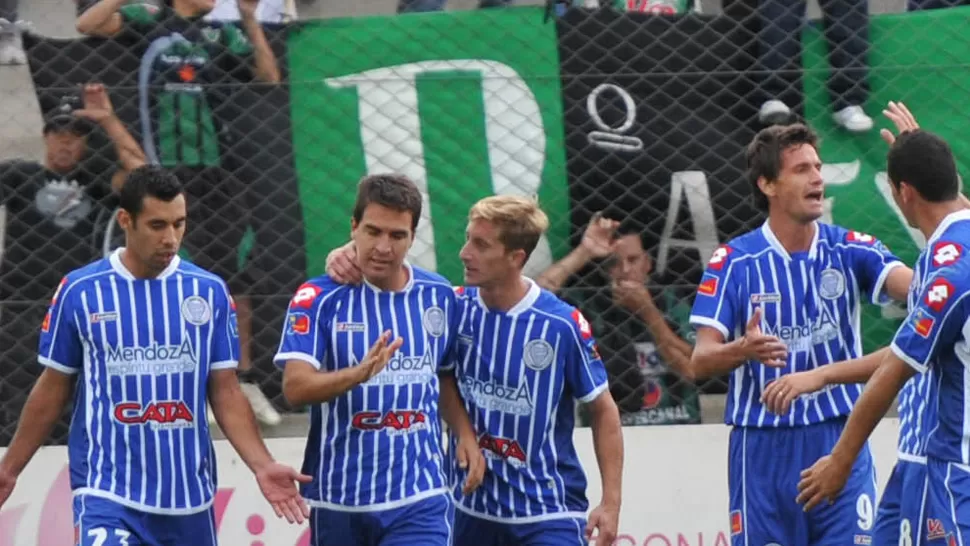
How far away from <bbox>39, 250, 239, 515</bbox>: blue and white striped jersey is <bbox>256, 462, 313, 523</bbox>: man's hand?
1.00 feet

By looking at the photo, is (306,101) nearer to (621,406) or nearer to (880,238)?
(621,406)

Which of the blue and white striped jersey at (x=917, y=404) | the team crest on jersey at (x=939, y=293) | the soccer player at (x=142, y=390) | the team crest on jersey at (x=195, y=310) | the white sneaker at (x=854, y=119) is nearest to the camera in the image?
the team crest on jersey at (x=939, y=293)

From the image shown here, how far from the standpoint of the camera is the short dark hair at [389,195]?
17.9ft

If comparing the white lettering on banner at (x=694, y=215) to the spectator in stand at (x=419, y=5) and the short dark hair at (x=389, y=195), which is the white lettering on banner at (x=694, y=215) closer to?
the spectator in stand at (x=419, y=5)

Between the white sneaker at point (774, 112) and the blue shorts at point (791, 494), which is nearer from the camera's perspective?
the blue shorts at point (791, 494)

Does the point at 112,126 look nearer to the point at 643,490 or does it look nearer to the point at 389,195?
the point at 389,195

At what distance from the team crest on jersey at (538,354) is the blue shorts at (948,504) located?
4.22 feet

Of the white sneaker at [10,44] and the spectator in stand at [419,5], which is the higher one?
the spectator in stand at [419,5]

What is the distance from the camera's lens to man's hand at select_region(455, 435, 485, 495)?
18.2ft

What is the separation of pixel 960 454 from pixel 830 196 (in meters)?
2.08

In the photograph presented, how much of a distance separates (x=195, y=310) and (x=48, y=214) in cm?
151

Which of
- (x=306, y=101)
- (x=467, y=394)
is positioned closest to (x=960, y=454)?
(x=467, y=394)

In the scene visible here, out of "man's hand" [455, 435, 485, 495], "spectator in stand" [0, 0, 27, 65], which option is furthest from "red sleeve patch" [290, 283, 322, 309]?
"spectator in stand" [0, 0, 27, 65]

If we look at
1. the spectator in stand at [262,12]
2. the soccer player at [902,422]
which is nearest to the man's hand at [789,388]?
the soccer player at [902,422]
